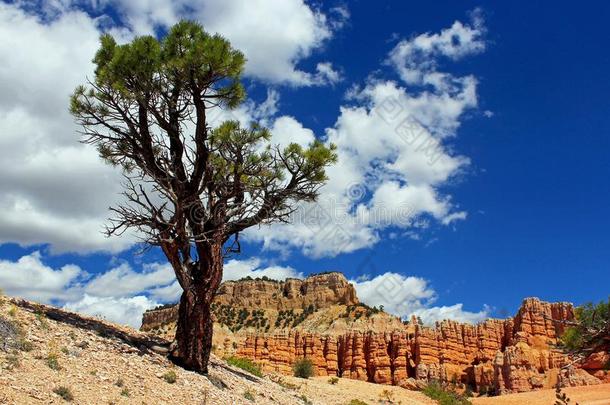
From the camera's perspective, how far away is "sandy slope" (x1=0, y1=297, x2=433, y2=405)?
9008 millimetres

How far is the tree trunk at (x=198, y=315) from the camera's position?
1358 cm

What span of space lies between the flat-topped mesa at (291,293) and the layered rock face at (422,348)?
3668 centimetres

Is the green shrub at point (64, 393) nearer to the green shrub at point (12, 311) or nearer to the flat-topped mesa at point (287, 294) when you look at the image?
the green shrub at point (12, 311)

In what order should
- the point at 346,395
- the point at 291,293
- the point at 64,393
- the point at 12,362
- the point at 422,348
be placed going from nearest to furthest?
the point at 64,393 < the point at 12,362 < the point at 346,395 < the point at 422,348 < the point at 291,293

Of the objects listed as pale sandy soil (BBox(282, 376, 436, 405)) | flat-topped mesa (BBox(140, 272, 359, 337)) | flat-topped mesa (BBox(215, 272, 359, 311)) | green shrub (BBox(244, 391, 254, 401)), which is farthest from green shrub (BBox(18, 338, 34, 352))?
flat-topped mesa (BBox(215, 272, 359, 311))

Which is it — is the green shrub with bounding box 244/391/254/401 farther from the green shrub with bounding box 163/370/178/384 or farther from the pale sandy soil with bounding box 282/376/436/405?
the pale sandy soil with bounding box 282/376/436/405

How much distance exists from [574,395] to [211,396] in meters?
27.7

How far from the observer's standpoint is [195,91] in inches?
533

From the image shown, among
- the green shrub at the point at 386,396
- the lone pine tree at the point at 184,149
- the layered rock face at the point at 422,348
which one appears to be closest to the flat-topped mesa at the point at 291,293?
the layered rock face at the point at 422,348

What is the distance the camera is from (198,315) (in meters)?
13.9

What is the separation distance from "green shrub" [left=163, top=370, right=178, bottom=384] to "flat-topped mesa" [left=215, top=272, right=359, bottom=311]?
296ft

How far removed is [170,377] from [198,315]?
2326mm

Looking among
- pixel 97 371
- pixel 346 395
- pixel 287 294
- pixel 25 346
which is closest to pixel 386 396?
pixel 346 395

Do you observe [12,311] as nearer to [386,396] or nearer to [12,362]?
[12,362]
